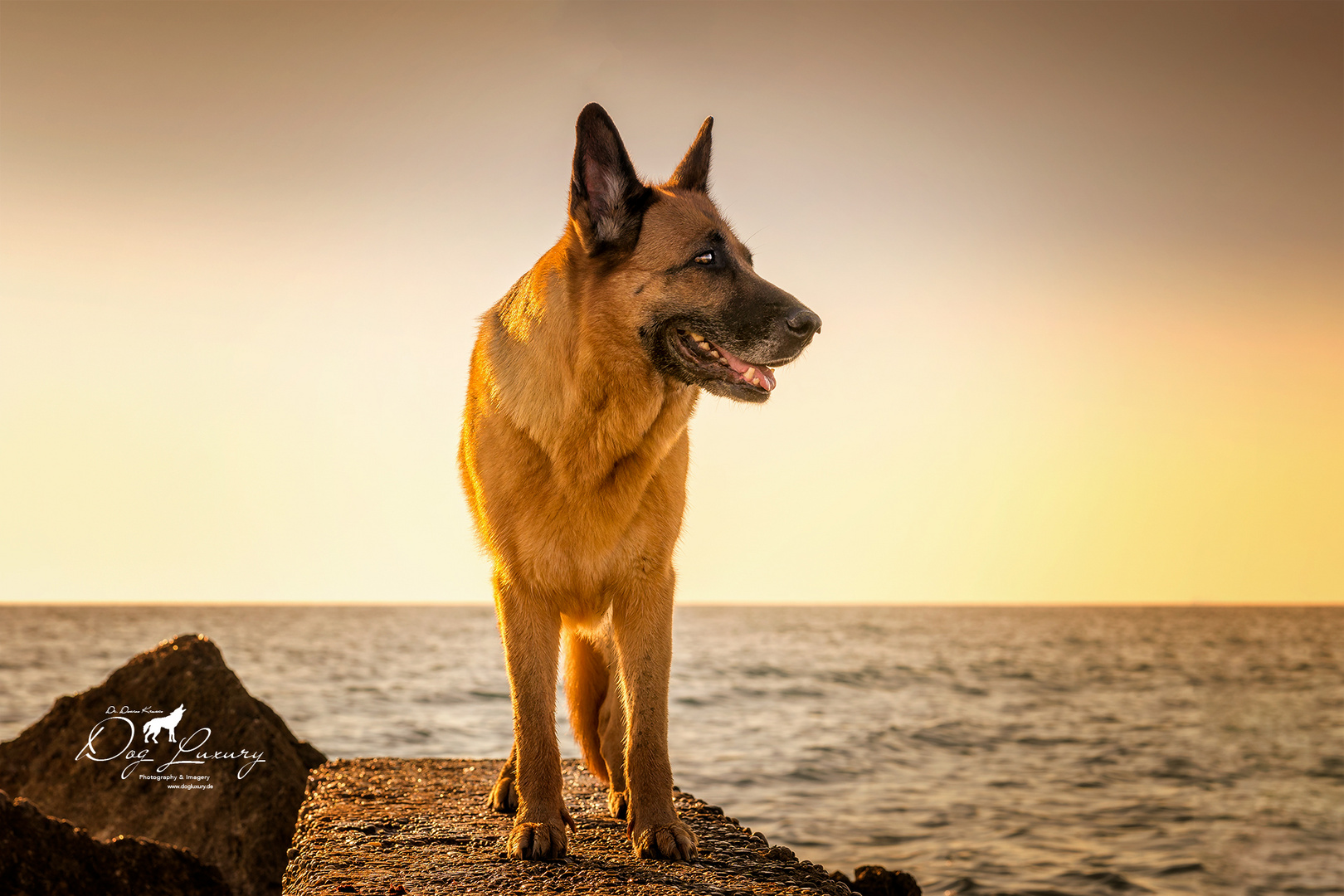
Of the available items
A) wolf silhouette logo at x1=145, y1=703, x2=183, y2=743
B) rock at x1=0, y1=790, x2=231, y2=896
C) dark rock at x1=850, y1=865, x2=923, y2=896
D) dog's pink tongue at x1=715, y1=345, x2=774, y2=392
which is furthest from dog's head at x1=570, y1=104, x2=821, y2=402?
wolf silhouette logo at x1=145, y1=703, x2=183, y2=743

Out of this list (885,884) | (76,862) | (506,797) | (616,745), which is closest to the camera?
(76,862)

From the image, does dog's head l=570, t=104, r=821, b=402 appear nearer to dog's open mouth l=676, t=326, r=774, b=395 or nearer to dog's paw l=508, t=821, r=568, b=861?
dog's open mouth l=676, t=326, r=774, b=395

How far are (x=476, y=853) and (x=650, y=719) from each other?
920mm

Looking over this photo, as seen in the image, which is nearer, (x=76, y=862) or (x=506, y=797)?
(x=76, y=862)

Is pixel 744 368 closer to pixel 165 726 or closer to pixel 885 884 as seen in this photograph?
pixel 885 884

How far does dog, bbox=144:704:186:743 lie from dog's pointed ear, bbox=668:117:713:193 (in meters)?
4.43

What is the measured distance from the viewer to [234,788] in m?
5.49

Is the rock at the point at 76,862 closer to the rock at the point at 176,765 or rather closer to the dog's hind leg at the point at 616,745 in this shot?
the rock at the point at 176,765

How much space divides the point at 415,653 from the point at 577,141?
104ft

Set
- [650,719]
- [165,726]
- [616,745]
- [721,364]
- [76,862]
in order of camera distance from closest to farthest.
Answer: [721,364]
[650,719]
[76,862]
[616,745]
[165,726]

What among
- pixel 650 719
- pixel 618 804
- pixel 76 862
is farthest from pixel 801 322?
pixel 76 862

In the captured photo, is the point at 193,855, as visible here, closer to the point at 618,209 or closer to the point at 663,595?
the point at 663,595

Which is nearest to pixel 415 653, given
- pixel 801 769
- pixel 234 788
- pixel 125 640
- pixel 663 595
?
pixel 125 640

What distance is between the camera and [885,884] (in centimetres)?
508
